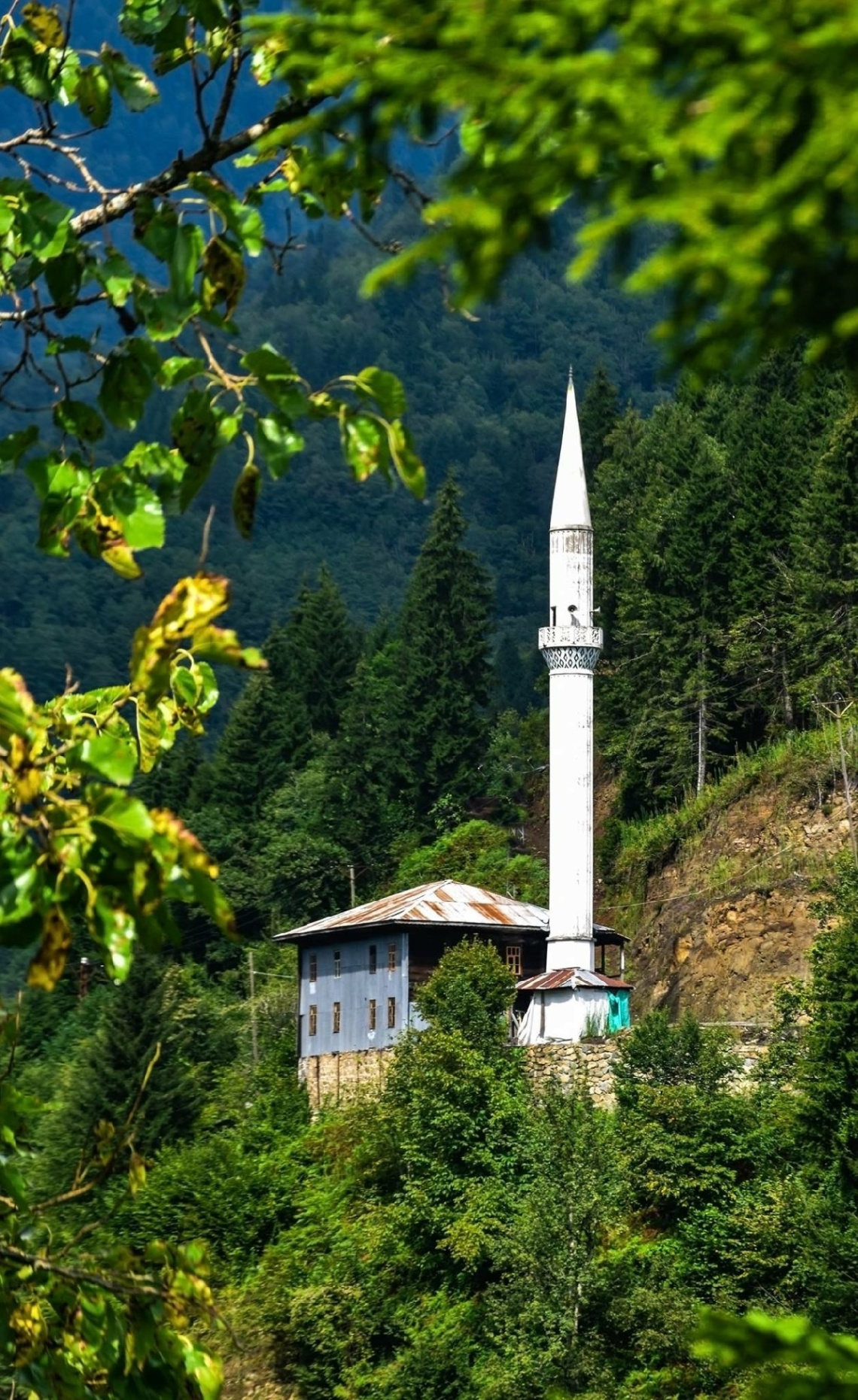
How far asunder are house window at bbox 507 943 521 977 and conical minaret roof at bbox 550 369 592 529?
10.6 metres

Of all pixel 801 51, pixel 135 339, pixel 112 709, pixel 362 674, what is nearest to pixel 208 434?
pixel 135 339

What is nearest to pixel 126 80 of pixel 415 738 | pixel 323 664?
pixel 415 738

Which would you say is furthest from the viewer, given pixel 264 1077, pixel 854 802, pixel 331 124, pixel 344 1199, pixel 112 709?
pixel 264 1077

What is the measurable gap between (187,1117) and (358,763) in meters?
24.9

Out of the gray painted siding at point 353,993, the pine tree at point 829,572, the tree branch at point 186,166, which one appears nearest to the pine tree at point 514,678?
the pine tree at point 829,572

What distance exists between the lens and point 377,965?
184 ft

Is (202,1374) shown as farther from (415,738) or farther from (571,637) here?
(415,738)

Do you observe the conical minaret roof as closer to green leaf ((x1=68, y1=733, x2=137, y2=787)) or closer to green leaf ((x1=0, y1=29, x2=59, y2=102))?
green leaf ((x1=0, y1=29, x2=59, y2=102))

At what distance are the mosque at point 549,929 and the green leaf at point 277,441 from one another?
44211mm

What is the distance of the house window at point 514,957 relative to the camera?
54.2 meters

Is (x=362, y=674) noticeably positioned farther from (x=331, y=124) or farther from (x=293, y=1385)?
(x=331, y=124)

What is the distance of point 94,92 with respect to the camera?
7.42 meters

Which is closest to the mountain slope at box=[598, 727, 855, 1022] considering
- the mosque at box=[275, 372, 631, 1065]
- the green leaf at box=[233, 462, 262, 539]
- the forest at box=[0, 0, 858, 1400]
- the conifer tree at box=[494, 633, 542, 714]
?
the forest at box=[0, 0, 858, 1400]

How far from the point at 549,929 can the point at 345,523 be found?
132073mm
